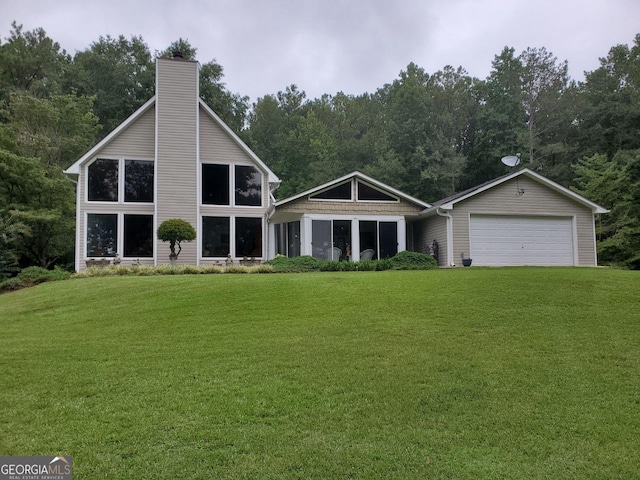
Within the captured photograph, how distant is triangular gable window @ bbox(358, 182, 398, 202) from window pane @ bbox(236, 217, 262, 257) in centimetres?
430

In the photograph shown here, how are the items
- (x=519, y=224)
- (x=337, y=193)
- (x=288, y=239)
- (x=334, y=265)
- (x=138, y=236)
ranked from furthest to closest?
(x=288, y=239)
(x=519, y=224)
(x=337, y=193)
(x=138, y=236)
(x=334, y=265)

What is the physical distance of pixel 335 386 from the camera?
16.2ft

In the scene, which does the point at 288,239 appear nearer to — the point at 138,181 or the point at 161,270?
the point at 161,270

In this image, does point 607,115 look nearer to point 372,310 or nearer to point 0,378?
point 372,310

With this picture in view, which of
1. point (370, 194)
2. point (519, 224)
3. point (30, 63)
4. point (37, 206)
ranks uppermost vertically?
point (30, 63)

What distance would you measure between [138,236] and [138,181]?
7.24 ft

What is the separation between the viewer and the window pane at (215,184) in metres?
18.3

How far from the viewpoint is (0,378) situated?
5.36 meters

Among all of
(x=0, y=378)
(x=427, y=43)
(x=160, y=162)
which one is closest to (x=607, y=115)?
(x=427, y=43)

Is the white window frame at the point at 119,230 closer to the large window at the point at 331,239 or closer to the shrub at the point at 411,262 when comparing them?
the large window at the point at 331,239

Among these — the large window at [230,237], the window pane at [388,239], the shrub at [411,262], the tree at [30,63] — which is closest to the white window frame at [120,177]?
the large window at [230,237]

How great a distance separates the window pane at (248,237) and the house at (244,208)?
0.14 feet

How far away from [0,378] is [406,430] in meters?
4.71

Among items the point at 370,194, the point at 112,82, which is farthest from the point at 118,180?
the point at 112,82
